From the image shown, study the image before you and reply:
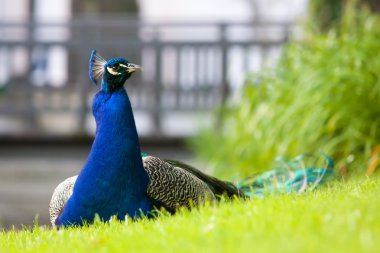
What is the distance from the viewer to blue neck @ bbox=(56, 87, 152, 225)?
12.3 feet

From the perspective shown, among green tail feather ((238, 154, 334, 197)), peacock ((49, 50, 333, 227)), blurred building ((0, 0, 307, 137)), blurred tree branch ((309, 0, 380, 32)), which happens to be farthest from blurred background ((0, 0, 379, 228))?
peacock ((49, 50, 333, 227))

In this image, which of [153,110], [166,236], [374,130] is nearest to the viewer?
[166,236]

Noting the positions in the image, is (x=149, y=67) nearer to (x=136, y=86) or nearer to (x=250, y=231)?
(x=136, y=86)

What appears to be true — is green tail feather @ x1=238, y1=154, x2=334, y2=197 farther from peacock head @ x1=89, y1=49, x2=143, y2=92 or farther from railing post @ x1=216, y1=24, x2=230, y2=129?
railing post @ x1=216, y1=24, x2=230, y2=129

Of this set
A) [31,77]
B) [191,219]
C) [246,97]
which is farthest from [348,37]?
[31,77]

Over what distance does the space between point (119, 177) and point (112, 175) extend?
35mm

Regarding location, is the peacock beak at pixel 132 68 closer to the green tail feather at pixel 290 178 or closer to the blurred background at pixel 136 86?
the green tail feather at pixel 290 178

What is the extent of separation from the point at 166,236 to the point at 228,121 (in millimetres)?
5736

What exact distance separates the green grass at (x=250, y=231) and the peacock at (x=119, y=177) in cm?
16

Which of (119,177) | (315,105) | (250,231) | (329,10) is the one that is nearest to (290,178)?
(119,177)

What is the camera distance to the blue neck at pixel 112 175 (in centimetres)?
375

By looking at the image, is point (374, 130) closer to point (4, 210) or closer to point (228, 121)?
point (228, 121)

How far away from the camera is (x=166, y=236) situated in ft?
9.84

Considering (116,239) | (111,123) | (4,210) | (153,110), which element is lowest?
(4,210)
